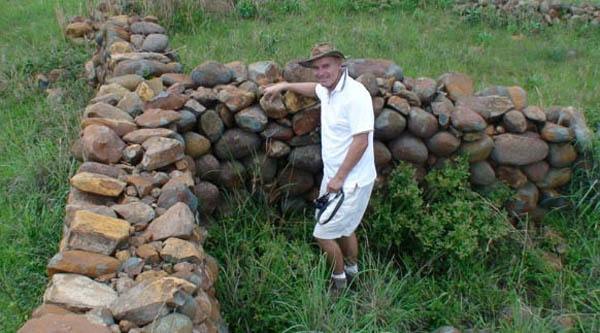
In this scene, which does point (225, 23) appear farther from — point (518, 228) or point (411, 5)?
point (518, 228)

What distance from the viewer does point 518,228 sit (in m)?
4.86

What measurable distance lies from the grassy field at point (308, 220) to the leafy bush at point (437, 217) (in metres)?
0.14

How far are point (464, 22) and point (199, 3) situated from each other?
308 cm

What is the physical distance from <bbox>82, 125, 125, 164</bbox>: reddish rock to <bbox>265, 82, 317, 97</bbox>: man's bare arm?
111 cm

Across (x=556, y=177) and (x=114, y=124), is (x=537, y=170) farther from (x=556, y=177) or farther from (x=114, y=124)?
(x=114, y=124)

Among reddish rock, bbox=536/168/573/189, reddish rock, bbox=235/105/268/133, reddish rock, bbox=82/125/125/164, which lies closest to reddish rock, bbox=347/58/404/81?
reddish rock, bbox=235/105/268/133

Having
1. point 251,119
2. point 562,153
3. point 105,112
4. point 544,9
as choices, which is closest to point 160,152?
point 105,112

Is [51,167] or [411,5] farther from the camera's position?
[411,5]

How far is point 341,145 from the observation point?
3.80 m

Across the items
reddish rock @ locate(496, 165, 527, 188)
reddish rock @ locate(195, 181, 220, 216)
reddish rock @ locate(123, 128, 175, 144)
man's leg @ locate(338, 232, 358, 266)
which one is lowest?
man's leg @ locate(338, 232, 358, 266)

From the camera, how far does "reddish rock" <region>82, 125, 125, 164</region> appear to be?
357 centimetres

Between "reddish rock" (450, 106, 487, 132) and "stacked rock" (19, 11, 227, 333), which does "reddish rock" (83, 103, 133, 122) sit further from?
"reddish rock" (450, 106, 487, 132)

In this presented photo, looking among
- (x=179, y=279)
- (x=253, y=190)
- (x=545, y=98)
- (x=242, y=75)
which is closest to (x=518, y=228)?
(x=545, y=98)

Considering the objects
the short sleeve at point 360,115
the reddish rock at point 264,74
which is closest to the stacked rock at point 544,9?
the reddish rock at point 264,74
